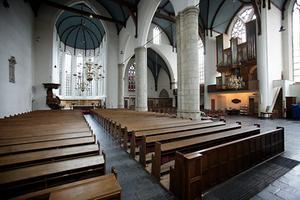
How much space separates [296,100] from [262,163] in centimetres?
1124

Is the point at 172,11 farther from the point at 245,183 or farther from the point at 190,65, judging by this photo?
the point at 245,183

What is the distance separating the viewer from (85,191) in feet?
4.07

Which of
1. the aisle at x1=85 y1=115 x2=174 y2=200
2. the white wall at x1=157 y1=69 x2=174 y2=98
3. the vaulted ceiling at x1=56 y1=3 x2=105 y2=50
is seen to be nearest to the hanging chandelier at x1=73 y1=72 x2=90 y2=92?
the vaulted ceiling at x1=56 y1=3 x2=105 y2=50

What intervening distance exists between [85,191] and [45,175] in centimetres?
52

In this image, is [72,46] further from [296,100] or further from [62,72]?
[296,100]

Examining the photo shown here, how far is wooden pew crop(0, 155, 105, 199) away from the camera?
1.35 meters

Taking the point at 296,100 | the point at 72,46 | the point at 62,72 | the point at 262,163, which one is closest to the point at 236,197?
the point at 262,163

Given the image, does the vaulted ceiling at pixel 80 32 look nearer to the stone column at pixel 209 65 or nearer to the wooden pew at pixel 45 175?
the stone column at pixel 209 65

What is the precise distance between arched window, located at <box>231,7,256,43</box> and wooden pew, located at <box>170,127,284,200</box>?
44.7 ft

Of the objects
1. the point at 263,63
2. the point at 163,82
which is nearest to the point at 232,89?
the point at 263,63

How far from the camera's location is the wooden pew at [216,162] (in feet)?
5.97

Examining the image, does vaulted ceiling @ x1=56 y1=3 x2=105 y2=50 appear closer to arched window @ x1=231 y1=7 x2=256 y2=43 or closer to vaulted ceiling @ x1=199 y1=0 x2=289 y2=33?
vaulted ceiling @ x1=199 y1=0 x2=289 y2=33

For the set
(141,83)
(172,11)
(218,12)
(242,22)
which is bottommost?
(141,83)

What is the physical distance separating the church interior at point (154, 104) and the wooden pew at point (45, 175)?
1 centimetres
